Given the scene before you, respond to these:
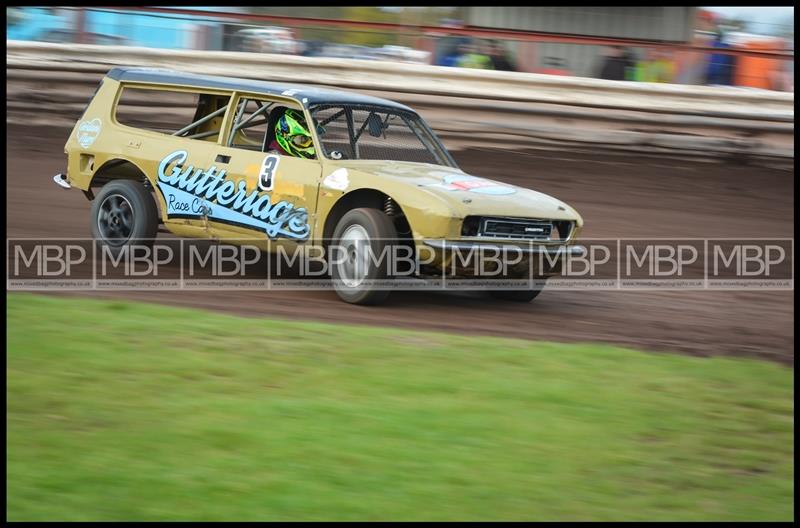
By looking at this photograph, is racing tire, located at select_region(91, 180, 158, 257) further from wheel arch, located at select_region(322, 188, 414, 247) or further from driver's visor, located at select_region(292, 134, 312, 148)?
wheel arch, located at select_region(322, 188, 414, 247)

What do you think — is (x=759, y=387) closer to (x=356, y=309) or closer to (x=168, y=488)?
(x=356, y=309)

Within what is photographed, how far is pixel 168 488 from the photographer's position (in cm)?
381

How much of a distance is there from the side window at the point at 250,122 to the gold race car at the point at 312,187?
0.03ft

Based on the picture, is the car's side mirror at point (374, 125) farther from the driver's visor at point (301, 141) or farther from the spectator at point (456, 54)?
the spectator at point (456, 54)

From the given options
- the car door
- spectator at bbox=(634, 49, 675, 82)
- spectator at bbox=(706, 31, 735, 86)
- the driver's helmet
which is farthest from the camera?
spectator at bbox=(634, 49, 675, 82)

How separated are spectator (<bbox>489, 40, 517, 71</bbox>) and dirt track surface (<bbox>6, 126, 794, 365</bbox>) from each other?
3.61 feet

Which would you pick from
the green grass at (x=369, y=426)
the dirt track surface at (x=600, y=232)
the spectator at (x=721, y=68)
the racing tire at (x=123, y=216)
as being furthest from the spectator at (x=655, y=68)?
the green grass at (x=369, y=426)

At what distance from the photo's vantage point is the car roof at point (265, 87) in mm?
7883

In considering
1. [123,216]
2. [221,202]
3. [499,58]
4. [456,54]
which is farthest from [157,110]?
[221,202]

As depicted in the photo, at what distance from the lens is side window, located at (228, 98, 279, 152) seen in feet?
26.5

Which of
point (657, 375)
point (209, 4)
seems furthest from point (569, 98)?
point (657, 375)

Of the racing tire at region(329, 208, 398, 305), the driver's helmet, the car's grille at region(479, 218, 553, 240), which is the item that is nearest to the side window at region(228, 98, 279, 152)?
the driver's helmet

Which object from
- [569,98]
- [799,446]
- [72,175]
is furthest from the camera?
[569,98]

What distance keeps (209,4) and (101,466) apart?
1118 cm
